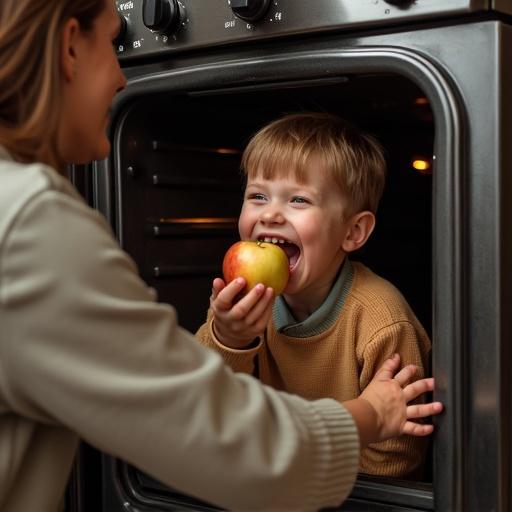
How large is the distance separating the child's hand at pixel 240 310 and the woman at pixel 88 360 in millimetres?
365

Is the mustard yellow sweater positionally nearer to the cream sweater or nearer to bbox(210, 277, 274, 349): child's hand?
bbox(210, 277, 274, 349): child's hand

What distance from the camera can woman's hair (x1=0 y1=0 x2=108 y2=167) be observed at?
877 millimetres

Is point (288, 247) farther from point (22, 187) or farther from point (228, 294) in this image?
point (22, 187)

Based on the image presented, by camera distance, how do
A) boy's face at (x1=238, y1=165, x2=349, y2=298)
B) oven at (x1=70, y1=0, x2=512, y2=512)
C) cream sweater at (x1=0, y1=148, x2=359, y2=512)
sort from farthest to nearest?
boy's face at (x1=238, y1=165, x2=349, y2=298) → oven at (x1=70, y1=0, x2=512, y2=512) → cream sweater at (x1=0, y1=148, x2=359, y2=512)

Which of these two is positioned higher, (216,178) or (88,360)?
(88,360)

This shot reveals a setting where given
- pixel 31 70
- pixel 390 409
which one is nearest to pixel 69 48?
pixel 31 70

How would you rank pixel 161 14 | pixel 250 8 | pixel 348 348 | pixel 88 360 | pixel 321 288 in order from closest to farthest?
pixel 88 360
pixel 250 8
pixel 161 14
pixel 348 348
pixel 321 288

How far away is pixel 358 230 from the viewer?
62.3 inches

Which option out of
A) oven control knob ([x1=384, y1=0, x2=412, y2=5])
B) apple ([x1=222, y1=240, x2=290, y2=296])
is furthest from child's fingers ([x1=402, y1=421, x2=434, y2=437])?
oven control knob ([x1=384, y1=0, x2=412, y2=5])

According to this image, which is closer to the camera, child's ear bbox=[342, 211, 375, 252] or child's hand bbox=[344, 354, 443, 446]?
child's hand bbox=[344, 354, 443, 446]

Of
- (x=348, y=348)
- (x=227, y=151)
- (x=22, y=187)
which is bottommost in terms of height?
(x=348, y=348)

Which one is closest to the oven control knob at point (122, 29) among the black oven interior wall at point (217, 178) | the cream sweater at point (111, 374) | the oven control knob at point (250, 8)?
the black oven interior wall at point (217, 178)

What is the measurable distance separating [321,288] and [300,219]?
0.16 m

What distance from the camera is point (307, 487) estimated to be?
→ 90cm
